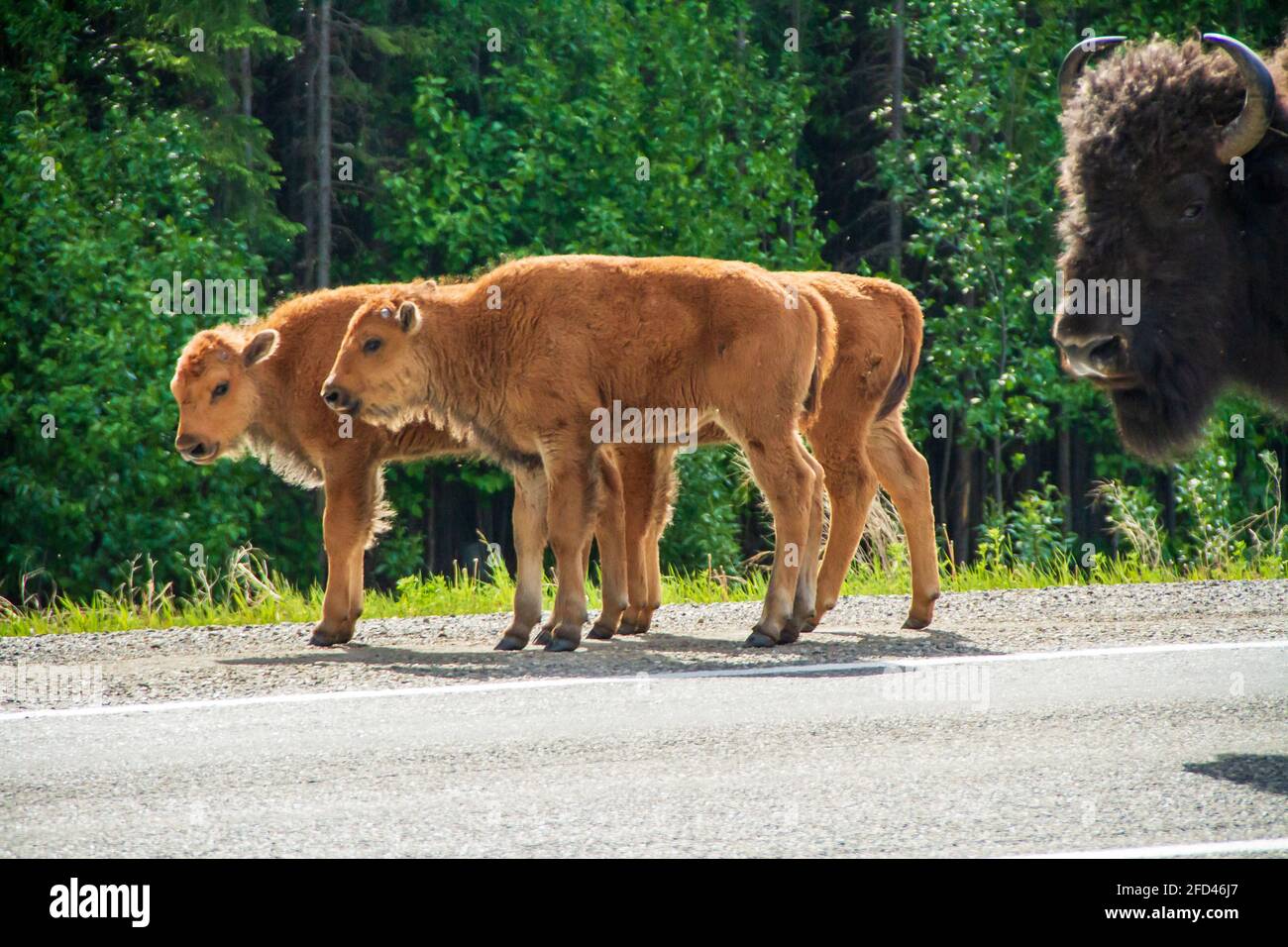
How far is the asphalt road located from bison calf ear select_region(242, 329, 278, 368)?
3165 millimetres

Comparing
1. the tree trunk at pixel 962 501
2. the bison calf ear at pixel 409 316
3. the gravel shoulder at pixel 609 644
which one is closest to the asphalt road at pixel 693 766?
the gravel shoulder at pixel 609 644

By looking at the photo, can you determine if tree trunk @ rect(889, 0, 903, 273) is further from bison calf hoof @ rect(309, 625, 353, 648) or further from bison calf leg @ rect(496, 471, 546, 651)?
bison calf hoof @ rect(309, 625, 353, 648)

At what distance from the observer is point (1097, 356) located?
5863 mm

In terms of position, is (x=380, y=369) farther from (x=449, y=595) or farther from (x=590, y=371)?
(x=449, y=595)

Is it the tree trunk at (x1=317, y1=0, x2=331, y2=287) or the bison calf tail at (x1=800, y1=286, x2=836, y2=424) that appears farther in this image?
the tree trunk at (x1=317, y1=0, x2=331, y2=287)

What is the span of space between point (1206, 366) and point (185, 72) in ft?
59.4

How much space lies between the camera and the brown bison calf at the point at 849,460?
388 inches

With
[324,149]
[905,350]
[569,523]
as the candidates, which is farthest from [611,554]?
[324,149]

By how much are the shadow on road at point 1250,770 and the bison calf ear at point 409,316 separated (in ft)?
16.9

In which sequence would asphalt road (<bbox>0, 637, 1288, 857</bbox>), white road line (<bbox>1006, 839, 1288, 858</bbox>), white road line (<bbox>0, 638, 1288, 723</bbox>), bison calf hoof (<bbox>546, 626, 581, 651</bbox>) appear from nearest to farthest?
white road line (<bbox>1006, 839, 1288, 858</bbox>) < asphalt road (<bbox>0, 637, 1288, 857</bbox>) < white road line (<bbox>0, 638, 1288, 723</bbox>) < bison calf hoof (<bbox>546, 626, 581, 651</bbox>)

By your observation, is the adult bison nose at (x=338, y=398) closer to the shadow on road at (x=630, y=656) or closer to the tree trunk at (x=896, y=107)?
the shadow on road at (x=630, y=656)

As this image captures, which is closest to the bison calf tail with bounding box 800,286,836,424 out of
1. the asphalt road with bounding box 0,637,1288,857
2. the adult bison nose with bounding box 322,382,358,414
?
the asphalt road with bounding box 0,637,1288,857

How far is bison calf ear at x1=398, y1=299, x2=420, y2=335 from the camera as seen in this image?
942 cm

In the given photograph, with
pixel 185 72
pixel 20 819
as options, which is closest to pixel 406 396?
pixel 20 819
